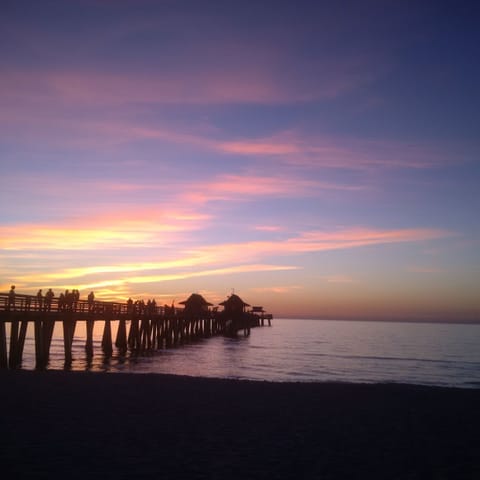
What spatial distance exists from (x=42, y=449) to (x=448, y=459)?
5.69 m

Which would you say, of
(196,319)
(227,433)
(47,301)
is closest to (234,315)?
(196,319)

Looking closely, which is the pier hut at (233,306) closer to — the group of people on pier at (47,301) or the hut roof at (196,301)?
the hut roof at (196,301)

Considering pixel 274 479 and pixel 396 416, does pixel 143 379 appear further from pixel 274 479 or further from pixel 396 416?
pixel 274 479

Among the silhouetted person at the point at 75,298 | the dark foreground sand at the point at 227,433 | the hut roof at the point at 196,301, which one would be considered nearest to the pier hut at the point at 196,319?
the hut roof at the point at 196,301

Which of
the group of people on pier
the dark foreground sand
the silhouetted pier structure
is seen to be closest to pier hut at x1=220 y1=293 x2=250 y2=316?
the silhouetted pier structure

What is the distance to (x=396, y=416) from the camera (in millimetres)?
10891

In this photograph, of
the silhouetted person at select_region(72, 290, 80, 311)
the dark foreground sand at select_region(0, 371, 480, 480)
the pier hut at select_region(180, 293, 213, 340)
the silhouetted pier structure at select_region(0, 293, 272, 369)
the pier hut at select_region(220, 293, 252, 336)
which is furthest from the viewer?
the pier hut at select_region(220, 293, 252, 336)

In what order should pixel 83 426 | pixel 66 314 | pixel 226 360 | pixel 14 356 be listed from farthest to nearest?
pixel 226 360
pixel 66 314
pixel 14 356
pixel 83 426

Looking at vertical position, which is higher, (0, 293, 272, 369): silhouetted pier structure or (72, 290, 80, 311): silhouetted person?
(72, 290, 80, 311): silhouetted person

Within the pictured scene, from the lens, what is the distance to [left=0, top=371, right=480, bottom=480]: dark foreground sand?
21.7ft

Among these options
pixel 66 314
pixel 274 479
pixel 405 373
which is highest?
pixel 66 314

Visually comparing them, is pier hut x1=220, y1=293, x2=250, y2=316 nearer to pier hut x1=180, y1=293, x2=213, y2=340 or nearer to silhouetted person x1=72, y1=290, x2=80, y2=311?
pier hut x1=180, y1=293, x2=213, y2=340

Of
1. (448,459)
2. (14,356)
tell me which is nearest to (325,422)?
(448,459)

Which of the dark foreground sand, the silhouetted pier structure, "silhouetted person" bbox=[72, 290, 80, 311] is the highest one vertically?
"silhouetted person" bbox=[72, 290, 80, 311]
